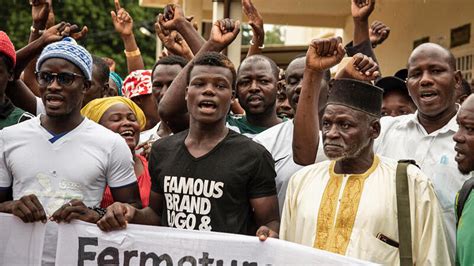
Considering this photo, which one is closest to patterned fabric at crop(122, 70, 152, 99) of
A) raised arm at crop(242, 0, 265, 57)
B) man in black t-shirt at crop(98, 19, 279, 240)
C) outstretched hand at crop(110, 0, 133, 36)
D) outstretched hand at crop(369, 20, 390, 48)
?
outstretched hand at crop(110, 0, 133, 36)

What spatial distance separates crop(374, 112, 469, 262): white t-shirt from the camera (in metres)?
6.08

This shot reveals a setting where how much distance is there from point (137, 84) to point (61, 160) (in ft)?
10.1

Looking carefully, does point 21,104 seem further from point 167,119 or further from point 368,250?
point 368,250

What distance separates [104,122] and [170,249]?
1.61m

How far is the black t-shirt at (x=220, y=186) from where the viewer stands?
230 inches

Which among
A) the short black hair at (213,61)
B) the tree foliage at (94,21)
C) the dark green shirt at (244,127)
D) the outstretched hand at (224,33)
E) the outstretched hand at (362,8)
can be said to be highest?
the tree foliage at (94,21)

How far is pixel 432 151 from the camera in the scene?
6395 mm

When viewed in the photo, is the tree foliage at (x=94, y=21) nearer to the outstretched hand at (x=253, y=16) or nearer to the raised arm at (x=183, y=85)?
the outstretched hand at (x=253, y=16)

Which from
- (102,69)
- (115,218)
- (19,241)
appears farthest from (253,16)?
(19,241)

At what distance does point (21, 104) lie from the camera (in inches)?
289

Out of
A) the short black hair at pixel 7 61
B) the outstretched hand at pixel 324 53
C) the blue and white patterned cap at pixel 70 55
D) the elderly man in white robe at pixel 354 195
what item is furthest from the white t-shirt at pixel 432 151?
the short black hair at pixel 7 61

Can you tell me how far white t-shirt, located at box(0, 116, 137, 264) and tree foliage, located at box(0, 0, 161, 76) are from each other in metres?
19.7

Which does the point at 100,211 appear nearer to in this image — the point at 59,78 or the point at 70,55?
the point at 59,78

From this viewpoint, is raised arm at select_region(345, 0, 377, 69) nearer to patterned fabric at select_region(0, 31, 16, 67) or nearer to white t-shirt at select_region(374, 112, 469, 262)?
white t-shirt at select_region(374, 112, 469, 262)
